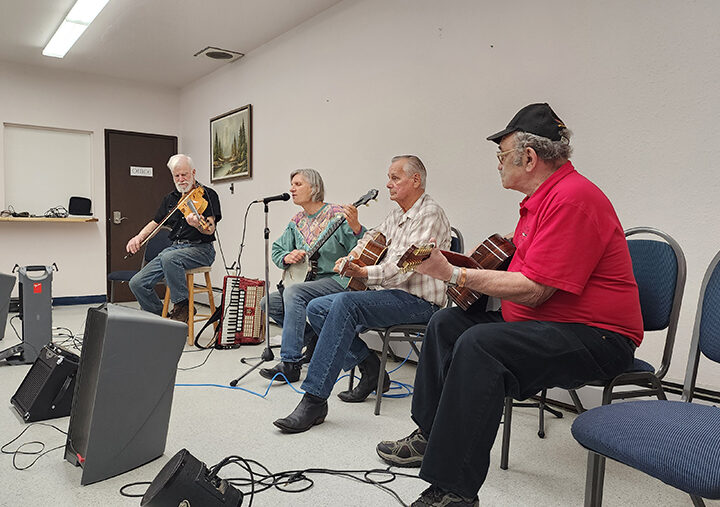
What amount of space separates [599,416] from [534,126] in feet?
2.89

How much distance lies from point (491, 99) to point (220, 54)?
3399mm

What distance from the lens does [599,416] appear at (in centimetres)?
116

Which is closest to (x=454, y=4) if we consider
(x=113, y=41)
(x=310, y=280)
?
(x=310, y=280)

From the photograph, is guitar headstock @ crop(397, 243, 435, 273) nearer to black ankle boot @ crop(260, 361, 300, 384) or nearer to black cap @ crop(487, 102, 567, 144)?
black cap @ crop(487, 102, 567, 144)

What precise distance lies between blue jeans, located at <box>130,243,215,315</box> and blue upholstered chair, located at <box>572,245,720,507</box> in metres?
3.39

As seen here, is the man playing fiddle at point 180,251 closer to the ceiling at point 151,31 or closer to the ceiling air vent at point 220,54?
the ceiling at point 151,31

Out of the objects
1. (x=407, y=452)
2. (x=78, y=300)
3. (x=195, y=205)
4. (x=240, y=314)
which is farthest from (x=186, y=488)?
(x=78, y=300)

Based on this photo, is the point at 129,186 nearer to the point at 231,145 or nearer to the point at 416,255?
the point at 231,145

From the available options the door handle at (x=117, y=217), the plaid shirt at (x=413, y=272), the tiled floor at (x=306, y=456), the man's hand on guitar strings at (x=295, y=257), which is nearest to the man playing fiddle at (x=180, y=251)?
the man's hand on guitar strings at (x=295, y=257)

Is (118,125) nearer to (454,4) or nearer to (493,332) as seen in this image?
(454,4)

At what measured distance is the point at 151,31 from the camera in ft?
15.9

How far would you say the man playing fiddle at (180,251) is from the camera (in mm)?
4043

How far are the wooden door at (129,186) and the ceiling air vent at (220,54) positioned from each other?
166 cm

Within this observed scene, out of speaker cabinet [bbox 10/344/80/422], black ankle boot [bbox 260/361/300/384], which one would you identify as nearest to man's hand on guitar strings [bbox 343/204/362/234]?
black ankle boot [bbox 260/361/300/384]
